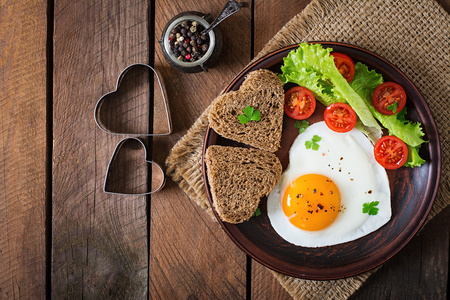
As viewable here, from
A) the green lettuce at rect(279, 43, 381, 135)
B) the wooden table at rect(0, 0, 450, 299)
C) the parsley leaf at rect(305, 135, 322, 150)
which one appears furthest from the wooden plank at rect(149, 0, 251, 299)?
the parsley leaf at rect(305, 135, 322, 150)

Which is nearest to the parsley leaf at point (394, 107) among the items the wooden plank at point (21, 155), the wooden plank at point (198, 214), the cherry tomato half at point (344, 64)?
the cherry tomato half at point (344, 64)

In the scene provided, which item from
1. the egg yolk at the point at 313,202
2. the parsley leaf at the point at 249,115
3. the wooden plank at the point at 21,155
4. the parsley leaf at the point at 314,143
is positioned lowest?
the wooden plank at the point at 21,155

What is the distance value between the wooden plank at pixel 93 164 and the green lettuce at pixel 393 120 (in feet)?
5.11

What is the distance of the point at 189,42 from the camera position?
2.49 meters

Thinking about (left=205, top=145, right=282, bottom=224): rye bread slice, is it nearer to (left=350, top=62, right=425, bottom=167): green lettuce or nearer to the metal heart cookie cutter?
the metal heart cookie cutter

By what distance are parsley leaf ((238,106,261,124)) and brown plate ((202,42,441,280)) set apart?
19cm

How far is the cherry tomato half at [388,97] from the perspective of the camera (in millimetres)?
2443

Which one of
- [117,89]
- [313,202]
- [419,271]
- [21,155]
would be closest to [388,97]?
[313,202]

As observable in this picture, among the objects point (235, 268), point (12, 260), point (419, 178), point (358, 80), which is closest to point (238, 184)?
point (235, 268)

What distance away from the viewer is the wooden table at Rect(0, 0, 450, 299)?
8.99 feet

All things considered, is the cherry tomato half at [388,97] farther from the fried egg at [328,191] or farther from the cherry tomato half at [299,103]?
the cherry tomato half at [299,103]

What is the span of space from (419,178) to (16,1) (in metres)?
3.25

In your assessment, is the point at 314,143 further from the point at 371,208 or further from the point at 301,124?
the point at 371,208

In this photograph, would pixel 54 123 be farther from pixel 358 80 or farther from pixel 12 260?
pixel 358 80
